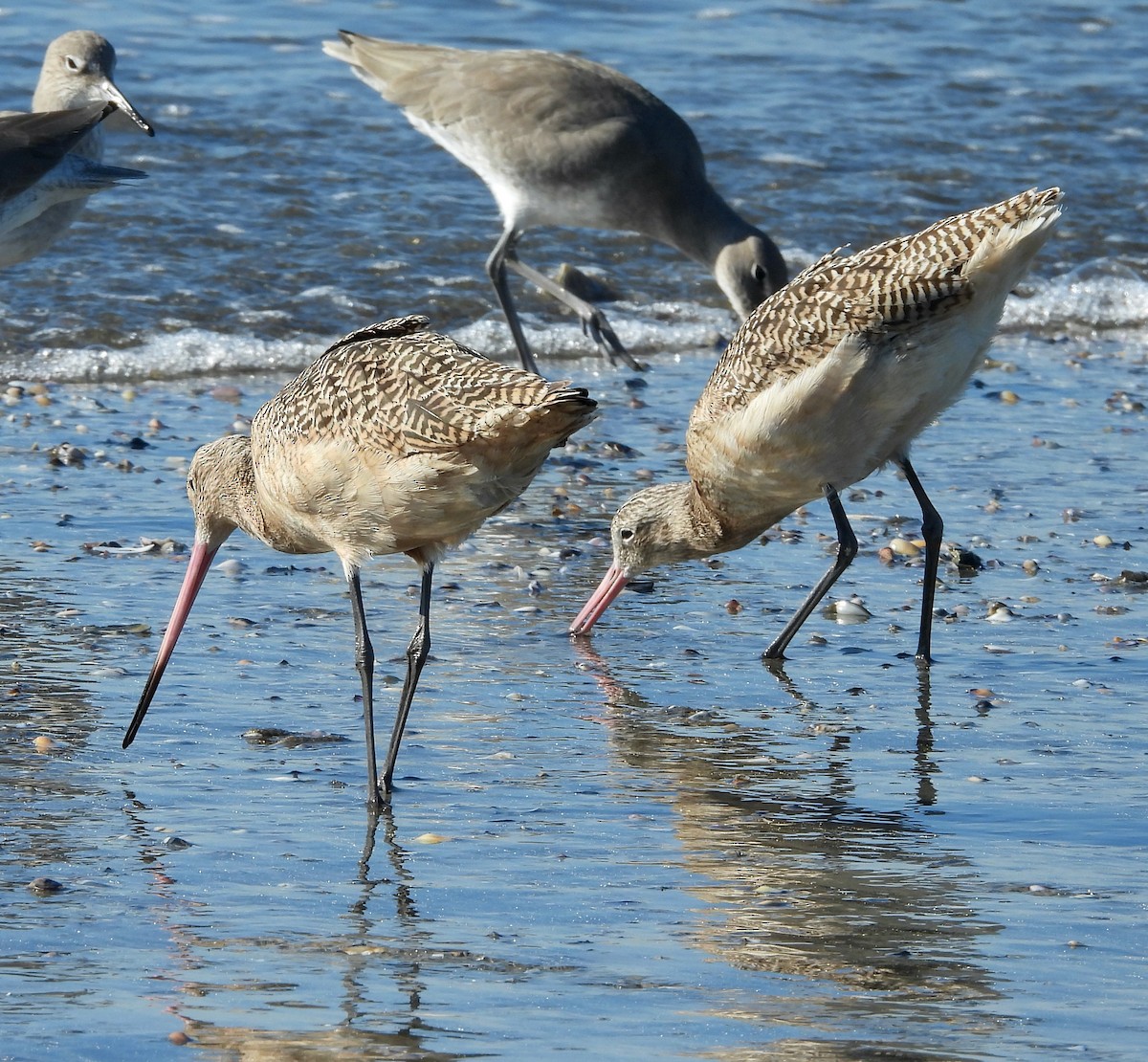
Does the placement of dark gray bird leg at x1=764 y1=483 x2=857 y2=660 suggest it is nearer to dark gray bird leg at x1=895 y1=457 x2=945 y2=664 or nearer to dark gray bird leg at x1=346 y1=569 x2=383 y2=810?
dark gray bird leg at x1=895 y1=457 x2=945 y2=664

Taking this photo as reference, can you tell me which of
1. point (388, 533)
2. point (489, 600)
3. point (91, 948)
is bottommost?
point (489, 600)

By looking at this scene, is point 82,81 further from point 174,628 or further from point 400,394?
→ point 400,394

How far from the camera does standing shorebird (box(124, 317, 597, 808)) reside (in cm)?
446

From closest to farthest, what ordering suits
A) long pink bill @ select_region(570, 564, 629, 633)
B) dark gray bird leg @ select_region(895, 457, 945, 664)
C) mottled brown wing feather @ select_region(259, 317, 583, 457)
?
mottled brown wing feather @ select_region(259, 317, 583, 457), dark gray bird leg @ select_region(895, 457, 945, 664), long pink bill @ select_region(570, 564, 629, 633)

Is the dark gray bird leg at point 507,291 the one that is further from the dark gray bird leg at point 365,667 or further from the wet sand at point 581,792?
the dark gray bird leg at point 365,667

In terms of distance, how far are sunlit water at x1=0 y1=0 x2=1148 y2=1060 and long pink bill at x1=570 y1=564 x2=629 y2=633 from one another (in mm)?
132

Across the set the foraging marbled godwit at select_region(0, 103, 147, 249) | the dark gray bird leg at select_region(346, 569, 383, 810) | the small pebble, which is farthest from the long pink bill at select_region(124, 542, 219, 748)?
the foraging marbled godwit at select_region(0, 103, 147, 249)

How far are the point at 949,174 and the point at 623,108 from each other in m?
3.70

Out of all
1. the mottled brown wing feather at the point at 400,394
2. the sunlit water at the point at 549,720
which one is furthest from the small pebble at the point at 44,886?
the mottled brown wing feather at the point at 400,394

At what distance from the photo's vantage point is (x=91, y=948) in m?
3.72

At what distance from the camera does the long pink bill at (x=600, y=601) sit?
6.20 meters

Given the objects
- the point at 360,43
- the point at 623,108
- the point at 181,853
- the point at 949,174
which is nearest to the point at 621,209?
the point at 623,108

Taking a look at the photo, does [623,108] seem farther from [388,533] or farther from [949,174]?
[388,533]

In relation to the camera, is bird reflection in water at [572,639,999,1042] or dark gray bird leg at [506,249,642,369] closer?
bird reflection in water at [572,639,999,1042]
